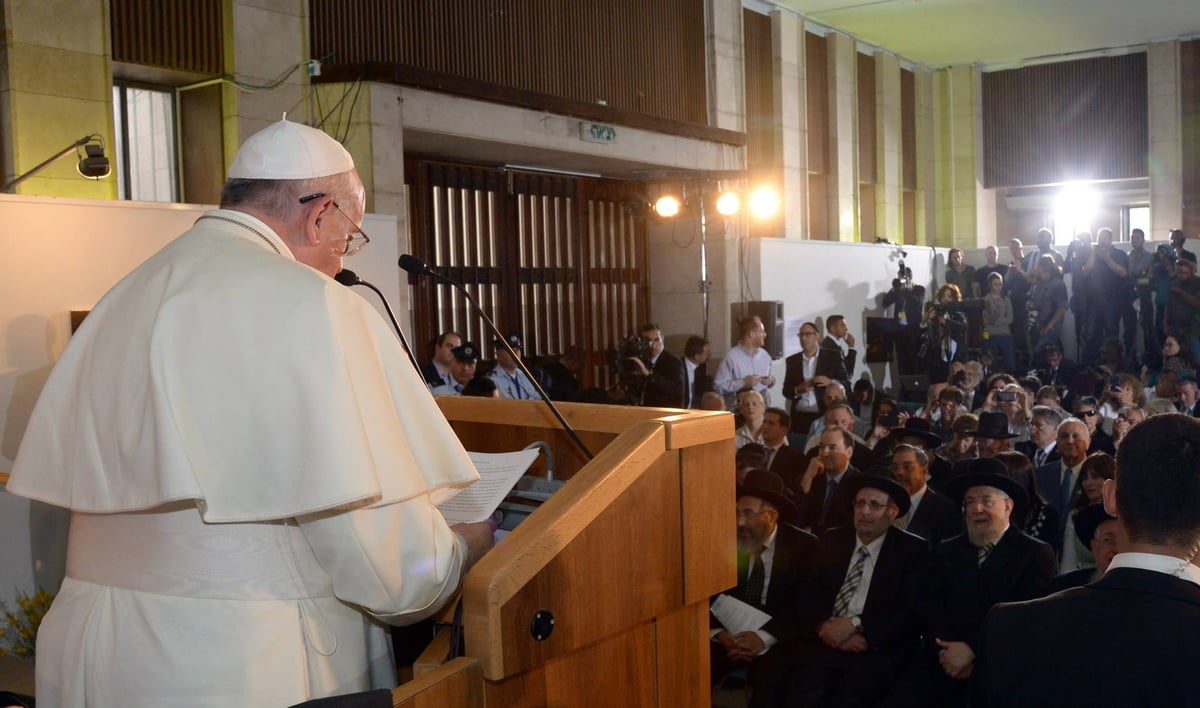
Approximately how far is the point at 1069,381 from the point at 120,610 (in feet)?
37.6

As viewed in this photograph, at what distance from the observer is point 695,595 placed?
208cm

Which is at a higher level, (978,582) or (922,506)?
(922,506)

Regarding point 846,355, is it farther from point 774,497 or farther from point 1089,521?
point 1089,521

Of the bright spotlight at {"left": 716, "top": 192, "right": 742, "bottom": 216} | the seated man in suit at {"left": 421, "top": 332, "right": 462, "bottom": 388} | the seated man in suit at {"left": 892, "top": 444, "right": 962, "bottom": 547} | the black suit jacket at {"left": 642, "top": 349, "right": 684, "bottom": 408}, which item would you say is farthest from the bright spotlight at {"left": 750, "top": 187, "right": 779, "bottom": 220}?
the seated man in suit at {"left": 892, "top": 444, "right": 962, "bottom": 547}

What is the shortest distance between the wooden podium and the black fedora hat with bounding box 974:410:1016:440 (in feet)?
17.4

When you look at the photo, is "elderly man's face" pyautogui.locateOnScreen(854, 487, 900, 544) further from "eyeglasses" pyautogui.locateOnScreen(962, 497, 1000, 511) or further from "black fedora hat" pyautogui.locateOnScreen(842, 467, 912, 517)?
"eyeglasses" pyautogui.locateOnScreen(962, 497, 1000, 511)

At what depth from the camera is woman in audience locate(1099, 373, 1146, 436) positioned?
8.53 metres

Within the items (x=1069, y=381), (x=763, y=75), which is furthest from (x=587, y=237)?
(x=1069, y=381)

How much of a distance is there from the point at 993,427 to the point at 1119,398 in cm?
223

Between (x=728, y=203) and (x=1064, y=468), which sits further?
(x=728, y=203)

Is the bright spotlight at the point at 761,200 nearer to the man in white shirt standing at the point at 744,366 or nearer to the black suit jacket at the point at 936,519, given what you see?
the man in white shirt standing at the point at 744,366

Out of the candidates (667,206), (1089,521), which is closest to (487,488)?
(1089,521)

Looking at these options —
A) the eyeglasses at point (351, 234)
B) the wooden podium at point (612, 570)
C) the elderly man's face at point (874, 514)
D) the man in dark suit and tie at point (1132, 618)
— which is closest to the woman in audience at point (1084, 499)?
the elderly man's face at point (874, 514)

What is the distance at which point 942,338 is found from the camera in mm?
13547
